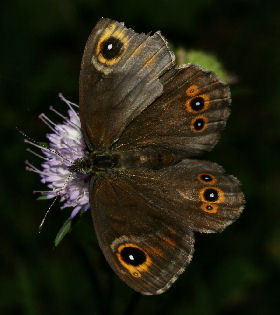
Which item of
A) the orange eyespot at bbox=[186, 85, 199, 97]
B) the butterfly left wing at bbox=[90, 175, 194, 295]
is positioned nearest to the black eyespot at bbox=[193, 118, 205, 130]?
the orange eyespot at bbox=[186, 85, 199, 97]

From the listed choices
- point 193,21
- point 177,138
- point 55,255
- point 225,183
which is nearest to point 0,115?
point 55,255

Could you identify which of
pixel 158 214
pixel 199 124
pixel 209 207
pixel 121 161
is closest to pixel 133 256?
pixel 158 214

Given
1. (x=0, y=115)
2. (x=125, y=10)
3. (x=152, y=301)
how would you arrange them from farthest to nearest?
(x=125, y=10) < (x=0, y=115) < (x=152, y=301)

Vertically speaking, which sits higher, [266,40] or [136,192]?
[266,40]

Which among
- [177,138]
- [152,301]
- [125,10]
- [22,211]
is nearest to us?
[177,138]

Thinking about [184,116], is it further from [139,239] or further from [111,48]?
[139,239]

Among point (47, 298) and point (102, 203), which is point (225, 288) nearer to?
point (47, 298)

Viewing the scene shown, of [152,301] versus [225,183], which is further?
[152,301]
